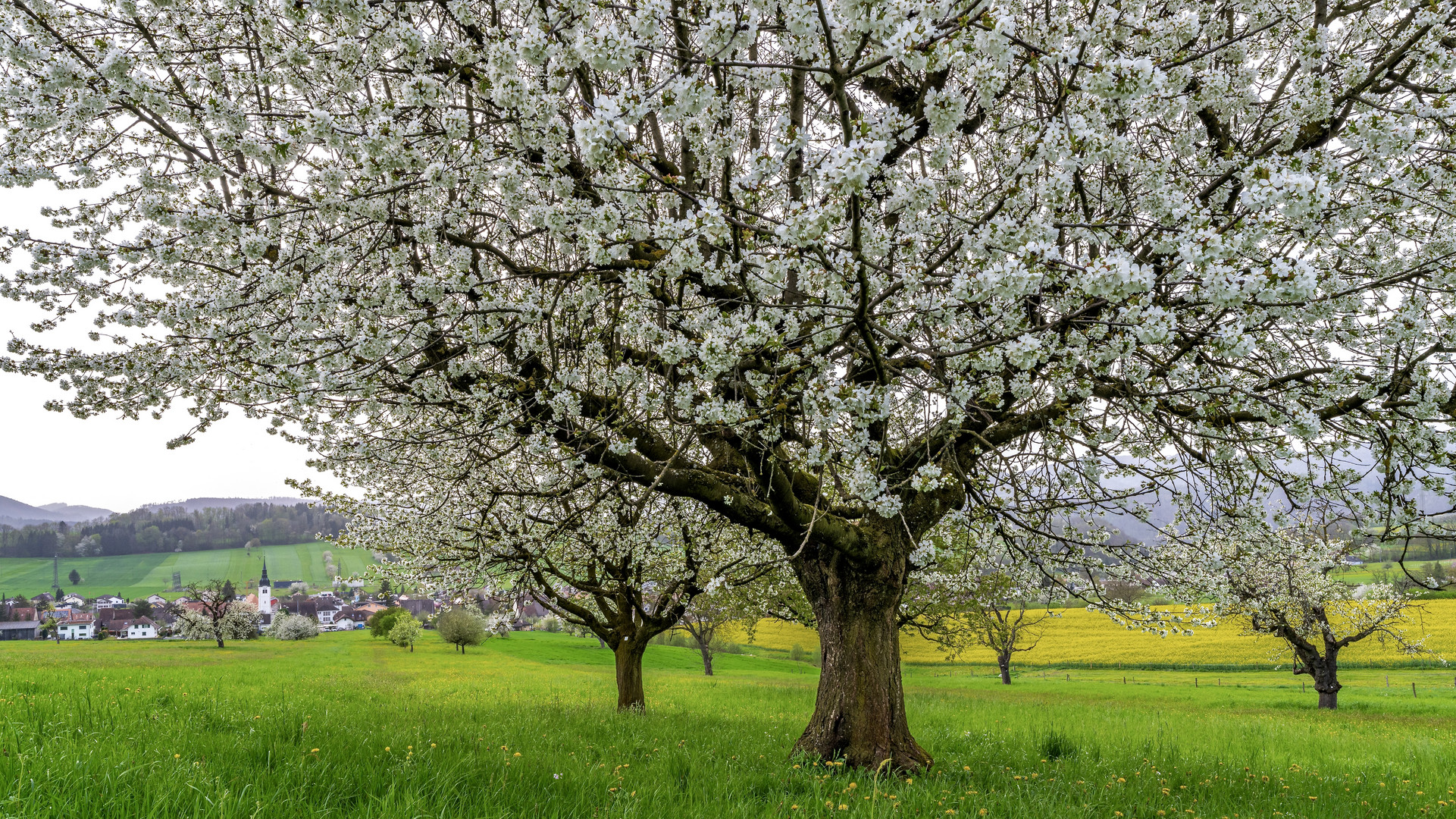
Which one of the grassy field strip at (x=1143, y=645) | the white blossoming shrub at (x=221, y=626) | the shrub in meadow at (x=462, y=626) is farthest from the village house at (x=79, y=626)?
the grassy field strip at (x=1143, y=645)

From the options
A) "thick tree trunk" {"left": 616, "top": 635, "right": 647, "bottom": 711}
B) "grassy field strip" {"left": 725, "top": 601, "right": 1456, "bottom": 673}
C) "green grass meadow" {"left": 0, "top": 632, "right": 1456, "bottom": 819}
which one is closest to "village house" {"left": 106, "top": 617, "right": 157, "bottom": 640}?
"grassy field strip" {"left": 725, "top": 601, "right": 1456, "bottom": 673}

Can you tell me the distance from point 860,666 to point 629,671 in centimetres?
770

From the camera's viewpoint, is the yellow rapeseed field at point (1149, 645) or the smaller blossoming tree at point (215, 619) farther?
the smaller blossoming tree at point (215, 619)

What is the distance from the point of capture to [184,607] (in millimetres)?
59156

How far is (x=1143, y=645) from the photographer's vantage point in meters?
47.0

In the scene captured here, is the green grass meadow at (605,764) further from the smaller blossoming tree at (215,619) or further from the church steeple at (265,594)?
the church steeple at (265,594)

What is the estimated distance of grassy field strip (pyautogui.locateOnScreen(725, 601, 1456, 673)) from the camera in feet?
127

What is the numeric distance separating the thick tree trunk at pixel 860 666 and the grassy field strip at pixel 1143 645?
33.6 meters

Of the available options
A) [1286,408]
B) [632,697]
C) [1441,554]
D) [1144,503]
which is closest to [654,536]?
[632,697]

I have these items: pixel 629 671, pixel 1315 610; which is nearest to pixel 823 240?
pixel 629 671

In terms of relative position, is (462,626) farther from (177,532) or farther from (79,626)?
(177,532)

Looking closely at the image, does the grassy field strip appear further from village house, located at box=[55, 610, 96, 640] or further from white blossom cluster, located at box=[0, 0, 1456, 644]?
village house, located at box=[55, 610, 96, 640]

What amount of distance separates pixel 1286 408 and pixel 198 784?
281 inches

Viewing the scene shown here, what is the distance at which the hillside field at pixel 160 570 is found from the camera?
117 m
